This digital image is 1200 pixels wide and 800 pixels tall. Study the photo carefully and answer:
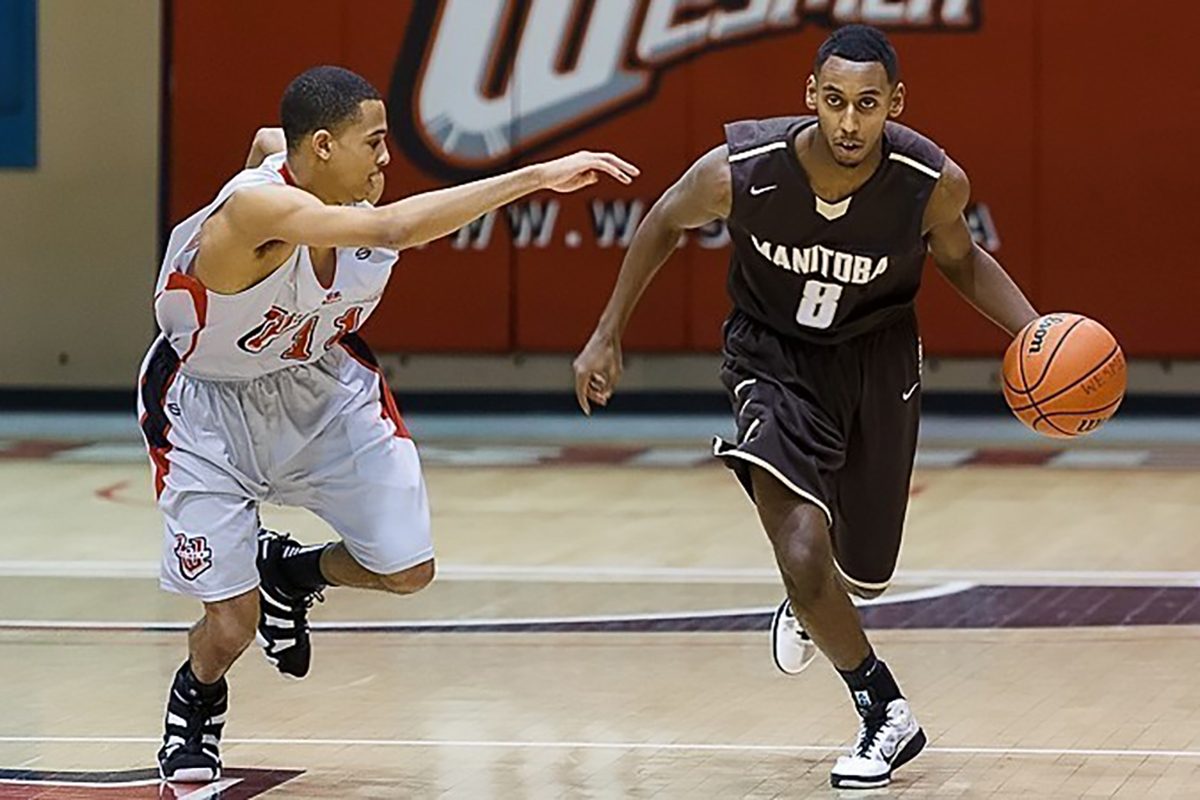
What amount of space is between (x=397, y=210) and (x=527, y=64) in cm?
993

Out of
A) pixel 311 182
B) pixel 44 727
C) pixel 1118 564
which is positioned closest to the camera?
pixel 311 182

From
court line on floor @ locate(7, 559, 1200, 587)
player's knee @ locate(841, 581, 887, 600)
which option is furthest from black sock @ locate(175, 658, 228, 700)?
court line on floor @ locate(7, 559, 1200, 587)

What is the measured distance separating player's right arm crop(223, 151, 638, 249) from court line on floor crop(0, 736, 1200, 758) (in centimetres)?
149

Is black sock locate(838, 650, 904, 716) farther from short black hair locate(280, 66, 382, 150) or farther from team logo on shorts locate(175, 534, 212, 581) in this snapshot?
short black hair locate(280, 66, 382, 150)

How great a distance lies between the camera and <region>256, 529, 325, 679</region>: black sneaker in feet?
21.4

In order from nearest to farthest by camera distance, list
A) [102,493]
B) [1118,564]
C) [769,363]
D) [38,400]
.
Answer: [769,363] < [1118,564] < [102,493] < [38,400]

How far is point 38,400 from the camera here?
52.3ft

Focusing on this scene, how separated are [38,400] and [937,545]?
301 inches

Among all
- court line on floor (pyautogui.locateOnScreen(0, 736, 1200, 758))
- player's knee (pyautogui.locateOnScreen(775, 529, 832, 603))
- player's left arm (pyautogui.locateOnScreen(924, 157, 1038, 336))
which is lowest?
court line on floor (pyautogui.locateOnScreen(0, 736, 1200, 758))

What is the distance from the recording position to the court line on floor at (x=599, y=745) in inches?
248

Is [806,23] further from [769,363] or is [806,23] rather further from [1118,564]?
[769,363]

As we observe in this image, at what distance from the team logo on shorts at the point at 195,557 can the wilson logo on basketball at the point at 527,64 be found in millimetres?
9451

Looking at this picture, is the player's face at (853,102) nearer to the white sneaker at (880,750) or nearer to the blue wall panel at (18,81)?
the white sneaker at (880,750)

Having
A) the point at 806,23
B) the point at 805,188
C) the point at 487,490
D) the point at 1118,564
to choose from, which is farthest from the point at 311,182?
the point at 806,23
